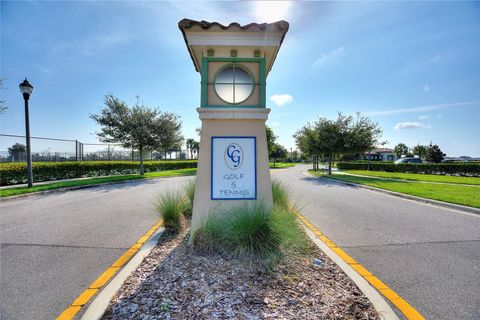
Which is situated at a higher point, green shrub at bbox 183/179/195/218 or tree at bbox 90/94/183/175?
tree at bbox 90/94/183/175

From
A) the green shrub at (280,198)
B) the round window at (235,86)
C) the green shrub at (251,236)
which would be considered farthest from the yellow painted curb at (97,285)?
the round window at (235,86)

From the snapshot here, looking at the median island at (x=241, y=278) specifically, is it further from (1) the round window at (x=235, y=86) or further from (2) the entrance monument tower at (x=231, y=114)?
(1) the round window at (x=235, y=86)

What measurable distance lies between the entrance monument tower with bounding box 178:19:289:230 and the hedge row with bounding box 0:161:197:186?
15.1 m

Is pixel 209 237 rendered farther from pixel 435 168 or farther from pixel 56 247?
pixel 435 168

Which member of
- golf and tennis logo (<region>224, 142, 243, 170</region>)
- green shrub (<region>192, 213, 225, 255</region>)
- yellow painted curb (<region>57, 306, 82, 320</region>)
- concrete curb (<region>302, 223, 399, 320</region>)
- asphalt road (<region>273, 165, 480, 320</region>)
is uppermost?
golf and tennis logo (<region>224, 142, 243, 170</region>)

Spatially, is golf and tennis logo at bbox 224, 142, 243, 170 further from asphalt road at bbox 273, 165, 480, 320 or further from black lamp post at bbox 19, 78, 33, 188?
black lamp post at bbox 19, 78, 33, 188

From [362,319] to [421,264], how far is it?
2.08 meters

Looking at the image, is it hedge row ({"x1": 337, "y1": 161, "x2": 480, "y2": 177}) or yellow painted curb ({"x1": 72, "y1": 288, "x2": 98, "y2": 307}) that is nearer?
yellow painted curb ({"x1": 72, "y1": 288, "x2": 98, "y2": 307})

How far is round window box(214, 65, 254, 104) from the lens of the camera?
4.05 metres

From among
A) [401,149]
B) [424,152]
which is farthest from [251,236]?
[401,149]

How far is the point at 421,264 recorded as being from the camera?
3.51 m

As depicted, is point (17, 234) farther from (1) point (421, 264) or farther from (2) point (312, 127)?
(2) point (312, 127)

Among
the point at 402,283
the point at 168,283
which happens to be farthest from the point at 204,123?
the point at 402,283

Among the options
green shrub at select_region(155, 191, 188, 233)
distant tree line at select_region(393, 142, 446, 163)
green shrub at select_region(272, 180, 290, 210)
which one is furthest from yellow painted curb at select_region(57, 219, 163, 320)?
distant tree line at select_region(393, 142, 446, 163)
